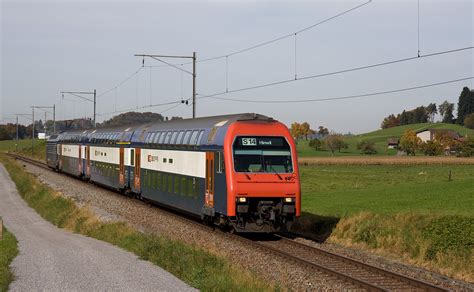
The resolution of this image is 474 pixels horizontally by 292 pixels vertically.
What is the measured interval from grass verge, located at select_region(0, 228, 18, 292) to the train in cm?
594

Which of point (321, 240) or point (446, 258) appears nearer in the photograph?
point (446, 258)

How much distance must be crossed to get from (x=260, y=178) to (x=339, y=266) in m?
4.36

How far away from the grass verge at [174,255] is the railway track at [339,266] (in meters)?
2.00

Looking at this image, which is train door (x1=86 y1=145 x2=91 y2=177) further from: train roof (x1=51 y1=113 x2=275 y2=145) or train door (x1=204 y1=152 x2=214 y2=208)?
train door (x1=204 y1=152 x2=214 y2=208)

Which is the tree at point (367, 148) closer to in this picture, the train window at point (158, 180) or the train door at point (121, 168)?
the train door at point (121, 168)

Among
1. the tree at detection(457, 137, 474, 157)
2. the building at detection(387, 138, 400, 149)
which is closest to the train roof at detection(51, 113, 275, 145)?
the tree at detection(457, 137, 474, 157)

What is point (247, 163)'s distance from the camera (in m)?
19.2

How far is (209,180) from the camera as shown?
20.4 meters

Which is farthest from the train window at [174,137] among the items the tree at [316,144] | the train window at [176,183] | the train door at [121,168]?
the tree at [316,144]

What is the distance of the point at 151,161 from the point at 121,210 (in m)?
2.53

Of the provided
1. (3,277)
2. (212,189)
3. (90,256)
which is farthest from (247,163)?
(3,277)

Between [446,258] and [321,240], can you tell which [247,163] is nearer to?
[321,240]

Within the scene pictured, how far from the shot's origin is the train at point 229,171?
61.8 ft

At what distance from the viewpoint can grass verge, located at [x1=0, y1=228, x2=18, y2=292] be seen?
11766 millimetres
